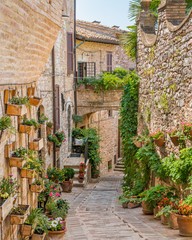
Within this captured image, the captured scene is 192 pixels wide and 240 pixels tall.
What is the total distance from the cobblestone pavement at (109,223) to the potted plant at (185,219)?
0.16 meters

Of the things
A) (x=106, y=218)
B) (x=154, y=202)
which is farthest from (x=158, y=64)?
(x=106, y=218)

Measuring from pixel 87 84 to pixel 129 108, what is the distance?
6.23 meters

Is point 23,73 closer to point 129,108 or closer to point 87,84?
point 129,108

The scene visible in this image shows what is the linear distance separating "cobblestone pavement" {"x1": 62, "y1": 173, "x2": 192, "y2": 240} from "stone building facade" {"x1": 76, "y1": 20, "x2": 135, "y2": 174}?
7855 millimetres

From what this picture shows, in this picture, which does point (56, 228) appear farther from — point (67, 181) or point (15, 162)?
point (67, 181)

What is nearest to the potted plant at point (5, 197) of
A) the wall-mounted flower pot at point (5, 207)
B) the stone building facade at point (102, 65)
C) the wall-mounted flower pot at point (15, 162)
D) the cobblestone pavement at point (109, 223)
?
the wall-mounted flower pot at point (5, 207)

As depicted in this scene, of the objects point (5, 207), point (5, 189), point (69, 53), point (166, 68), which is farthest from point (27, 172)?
point (69, 53)

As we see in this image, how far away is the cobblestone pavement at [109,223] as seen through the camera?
5.70m

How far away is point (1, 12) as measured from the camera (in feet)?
12.3

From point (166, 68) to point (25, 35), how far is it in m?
3.79

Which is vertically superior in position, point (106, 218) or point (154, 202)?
point (154, 202)

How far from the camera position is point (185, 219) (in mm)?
5289

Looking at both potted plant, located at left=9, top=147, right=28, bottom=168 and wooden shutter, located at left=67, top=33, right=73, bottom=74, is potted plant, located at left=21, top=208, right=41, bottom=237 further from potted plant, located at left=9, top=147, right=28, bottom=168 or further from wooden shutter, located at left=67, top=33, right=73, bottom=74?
wooden shutter, located at left=67, top=33, right=73, bottom=74

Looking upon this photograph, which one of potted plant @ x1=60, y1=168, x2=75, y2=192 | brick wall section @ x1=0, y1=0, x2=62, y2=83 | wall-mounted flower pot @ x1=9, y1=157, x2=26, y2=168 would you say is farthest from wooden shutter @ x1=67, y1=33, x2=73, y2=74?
wall-mounted flower pot @ x1=9, y1=157, x2=26, y2=168
